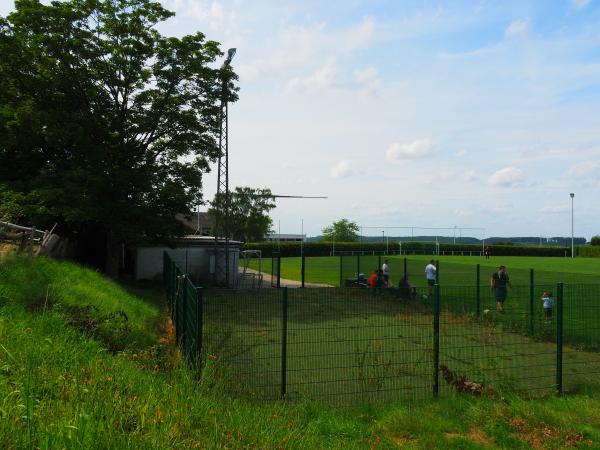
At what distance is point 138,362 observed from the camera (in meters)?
6.71

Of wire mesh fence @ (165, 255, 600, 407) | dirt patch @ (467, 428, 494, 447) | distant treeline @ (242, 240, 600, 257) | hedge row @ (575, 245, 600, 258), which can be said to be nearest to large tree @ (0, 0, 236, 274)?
wire mesh fence @ (165, 255, 600, 407)

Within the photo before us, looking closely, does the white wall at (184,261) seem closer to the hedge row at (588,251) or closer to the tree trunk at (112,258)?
the tree trunk at (112,258)

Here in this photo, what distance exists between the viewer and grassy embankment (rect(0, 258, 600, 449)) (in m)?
3.22

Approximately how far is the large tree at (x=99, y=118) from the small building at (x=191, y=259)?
2.75m

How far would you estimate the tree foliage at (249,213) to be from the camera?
2501 inches

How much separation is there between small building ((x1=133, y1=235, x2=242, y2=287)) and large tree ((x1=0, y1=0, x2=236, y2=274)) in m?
2.75

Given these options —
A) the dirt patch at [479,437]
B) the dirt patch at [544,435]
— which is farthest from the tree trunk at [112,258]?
the dirt patch at [544,435]

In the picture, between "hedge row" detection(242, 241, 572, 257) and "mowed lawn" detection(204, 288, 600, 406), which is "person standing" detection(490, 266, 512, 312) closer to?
"mowed lawn" detection(204, 288, 600, 406)

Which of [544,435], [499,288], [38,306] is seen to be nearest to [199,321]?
[38,306]

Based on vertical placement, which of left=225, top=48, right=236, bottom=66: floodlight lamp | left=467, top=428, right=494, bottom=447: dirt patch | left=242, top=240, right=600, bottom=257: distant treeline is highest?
left=225, top=48, right=236, bottom=66: floodlight lamp

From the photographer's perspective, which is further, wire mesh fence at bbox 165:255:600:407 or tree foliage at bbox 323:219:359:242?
tree foliage at bbox 323:219:359:242

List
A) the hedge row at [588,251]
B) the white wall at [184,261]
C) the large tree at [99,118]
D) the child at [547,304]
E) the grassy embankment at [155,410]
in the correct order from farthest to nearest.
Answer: the hedge row at [588,251] → the white wall at [184,261] → the large tree at [99,118] → the child at [547,304] → the grassy embankment at [155,410]

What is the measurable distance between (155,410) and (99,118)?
59.4 feet

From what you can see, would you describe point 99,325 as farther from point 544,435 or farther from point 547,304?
point 547,304
